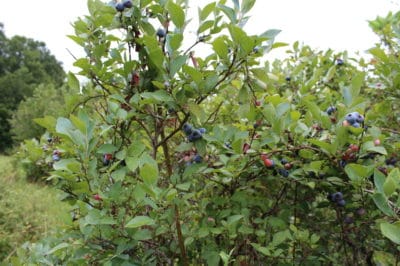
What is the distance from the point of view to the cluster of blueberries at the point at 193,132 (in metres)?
1.14

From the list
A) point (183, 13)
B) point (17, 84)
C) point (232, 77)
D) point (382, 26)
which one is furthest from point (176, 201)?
point (17, 84)

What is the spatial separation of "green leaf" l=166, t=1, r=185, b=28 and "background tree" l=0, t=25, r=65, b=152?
2572 cm

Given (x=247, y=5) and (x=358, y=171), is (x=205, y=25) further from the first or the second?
(x=358, y=171)

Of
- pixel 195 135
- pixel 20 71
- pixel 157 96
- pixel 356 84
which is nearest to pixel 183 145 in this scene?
pixel 195 135

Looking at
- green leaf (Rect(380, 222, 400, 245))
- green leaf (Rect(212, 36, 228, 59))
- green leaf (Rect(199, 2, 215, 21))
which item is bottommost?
green leaf (Rect(380, 222, 400, 245))

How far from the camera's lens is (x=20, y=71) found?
31078mm

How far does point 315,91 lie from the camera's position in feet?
6.73

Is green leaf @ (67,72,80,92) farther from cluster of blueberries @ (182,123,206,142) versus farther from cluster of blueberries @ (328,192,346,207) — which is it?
cluster of blueberries @ (328,192,346,207)

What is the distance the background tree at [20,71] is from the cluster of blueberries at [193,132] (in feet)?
84.1

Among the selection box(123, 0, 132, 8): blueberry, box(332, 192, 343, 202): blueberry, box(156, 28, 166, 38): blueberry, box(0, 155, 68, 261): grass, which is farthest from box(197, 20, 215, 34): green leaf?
box(0, 155, 68, 261): grass

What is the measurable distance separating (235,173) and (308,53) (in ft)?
5.31

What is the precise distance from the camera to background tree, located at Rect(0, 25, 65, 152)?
2744cm

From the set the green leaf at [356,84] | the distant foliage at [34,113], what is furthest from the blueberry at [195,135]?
the distant foliage at [34,113]

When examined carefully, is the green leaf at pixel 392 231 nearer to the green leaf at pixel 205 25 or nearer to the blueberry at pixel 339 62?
the green leaf at pixel 205 25
